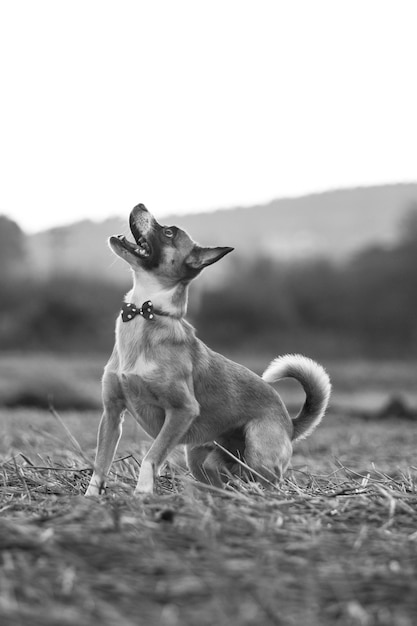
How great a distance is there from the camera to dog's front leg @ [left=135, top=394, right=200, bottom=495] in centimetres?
452

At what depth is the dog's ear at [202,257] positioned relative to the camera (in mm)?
5228

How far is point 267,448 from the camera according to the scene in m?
5.20

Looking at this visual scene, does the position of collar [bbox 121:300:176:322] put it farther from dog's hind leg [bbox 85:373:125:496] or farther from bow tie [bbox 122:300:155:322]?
dog's hind leg [bbox 85:373:125:496]

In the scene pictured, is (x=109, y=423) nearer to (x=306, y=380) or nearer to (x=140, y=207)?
(x=140, y=207)

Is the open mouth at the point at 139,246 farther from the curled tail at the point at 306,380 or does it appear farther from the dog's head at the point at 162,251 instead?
the curled tail at the point at 306,380

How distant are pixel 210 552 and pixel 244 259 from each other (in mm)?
15058

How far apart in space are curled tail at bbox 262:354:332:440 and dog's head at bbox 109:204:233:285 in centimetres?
92

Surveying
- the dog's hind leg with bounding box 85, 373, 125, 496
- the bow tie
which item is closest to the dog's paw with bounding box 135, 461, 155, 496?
the dog's hind leg with bounding box 85, 373, 125, 496

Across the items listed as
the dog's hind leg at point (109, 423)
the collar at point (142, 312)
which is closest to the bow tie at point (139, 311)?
the collar at point (142, 312)

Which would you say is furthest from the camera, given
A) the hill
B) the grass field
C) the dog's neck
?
the hill

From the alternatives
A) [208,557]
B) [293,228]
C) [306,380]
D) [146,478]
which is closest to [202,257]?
[306,380]

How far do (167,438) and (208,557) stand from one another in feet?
6.11

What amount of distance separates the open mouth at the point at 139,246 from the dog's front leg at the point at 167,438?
92 centimetres

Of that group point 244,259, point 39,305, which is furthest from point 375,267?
point 39,305
